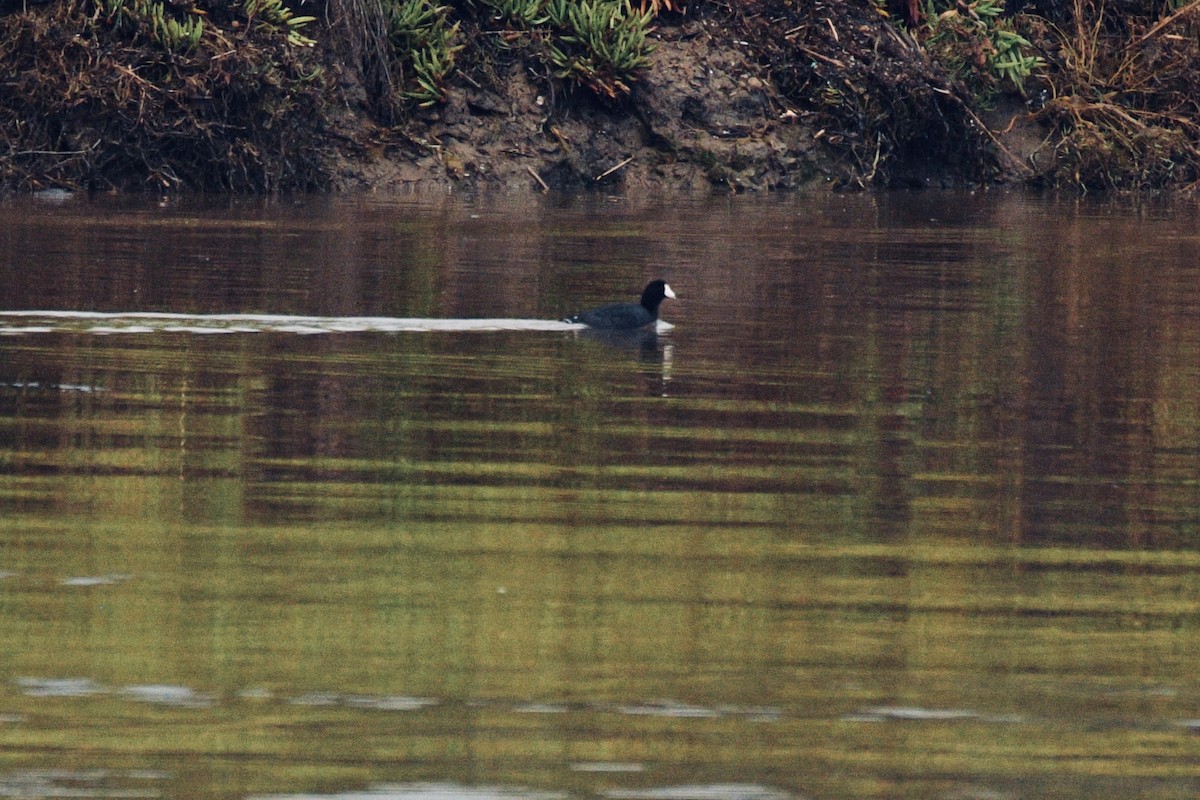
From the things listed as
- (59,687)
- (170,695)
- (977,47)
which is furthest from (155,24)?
(170,695)

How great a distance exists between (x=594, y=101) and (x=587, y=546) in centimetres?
2254

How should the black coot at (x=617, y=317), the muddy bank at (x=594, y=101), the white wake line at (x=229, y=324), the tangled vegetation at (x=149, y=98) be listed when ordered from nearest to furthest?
the white wake line at (x=229, y=324) < the black coot at (x=617, y=317) < the tangled vegetation at (x=149, y=98) < the muddy bank at (x=594, y=101)

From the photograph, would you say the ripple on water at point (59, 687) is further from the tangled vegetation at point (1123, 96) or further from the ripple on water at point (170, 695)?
the tangled vegetation at point (1123, 96)

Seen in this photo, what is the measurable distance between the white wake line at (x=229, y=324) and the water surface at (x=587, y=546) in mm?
42

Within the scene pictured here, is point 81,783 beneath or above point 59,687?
beneath

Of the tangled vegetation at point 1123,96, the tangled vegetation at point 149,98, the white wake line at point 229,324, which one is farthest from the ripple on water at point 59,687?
the tangled vegetation at point 1123,96

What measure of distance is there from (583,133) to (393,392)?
18.6 meters

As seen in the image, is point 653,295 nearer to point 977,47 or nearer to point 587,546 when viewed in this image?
point 587,546

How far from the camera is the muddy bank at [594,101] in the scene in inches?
1050

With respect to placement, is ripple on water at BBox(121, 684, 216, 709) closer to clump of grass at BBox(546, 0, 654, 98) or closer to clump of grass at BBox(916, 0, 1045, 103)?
clump of grass at BBox(546, 0, 654, 98)

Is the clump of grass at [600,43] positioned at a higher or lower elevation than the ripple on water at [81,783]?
higher

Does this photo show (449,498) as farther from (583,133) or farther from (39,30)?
(583,133)

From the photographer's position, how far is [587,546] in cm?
752

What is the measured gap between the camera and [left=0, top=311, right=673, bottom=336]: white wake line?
13.5m
